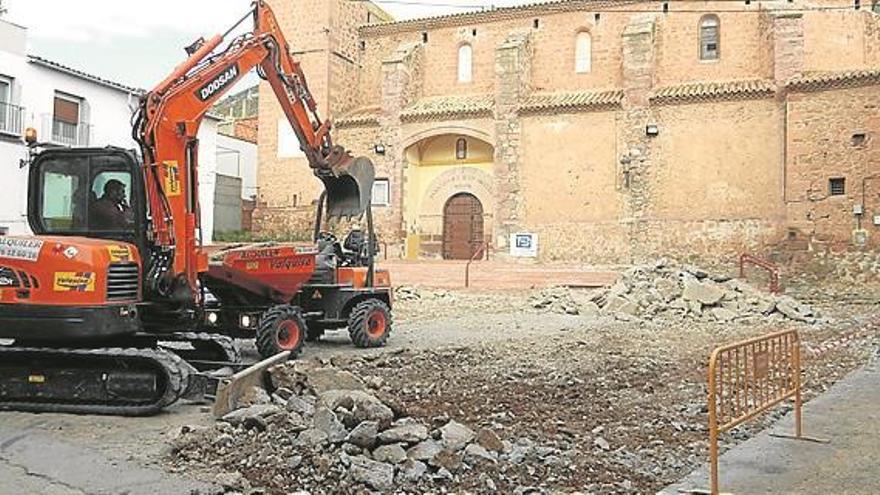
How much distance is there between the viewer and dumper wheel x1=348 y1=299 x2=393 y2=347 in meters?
11.6

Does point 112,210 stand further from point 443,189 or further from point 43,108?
point 443,189

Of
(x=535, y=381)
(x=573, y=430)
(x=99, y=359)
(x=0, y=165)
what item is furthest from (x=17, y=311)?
(x=0, y=165)

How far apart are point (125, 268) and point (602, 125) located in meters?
22.7

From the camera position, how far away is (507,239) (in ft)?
94.1

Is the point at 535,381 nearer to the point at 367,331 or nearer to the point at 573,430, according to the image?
the point at 573,430

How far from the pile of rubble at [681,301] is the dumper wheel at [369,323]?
6.78m

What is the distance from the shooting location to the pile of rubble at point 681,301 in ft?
57.3

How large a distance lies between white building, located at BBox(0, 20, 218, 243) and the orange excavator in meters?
12.3

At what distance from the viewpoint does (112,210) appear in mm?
7426

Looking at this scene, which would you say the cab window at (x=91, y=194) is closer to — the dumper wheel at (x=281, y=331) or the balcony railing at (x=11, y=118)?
the dumper wheel at (x=281, y=331)

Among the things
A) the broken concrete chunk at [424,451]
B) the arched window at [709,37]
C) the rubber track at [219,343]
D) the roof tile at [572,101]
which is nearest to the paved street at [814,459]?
the broken concrete chunk at [424,451]

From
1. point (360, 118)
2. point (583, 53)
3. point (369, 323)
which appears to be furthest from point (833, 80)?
point (369, 323)

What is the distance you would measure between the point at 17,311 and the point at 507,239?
74.5 ft

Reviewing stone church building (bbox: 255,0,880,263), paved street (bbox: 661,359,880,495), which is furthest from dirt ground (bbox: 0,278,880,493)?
stone church building (bbox: 255,0,880,263)
